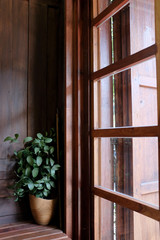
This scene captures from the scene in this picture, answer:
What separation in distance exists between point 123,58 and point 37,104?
883 millimetres

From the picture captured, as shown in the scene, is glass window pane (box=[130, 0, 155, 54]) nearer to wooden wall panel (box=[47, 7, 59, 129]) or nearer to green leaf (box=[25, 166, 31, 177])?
wooden wall panel (box=[47, 7, 59, 129])

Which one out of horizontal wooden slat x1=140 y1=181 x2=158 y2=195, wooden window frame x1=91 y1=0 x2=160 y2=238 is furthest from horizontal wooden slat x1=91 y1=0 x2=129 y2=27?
horizontal wooden slat x1=140 y1=181 x2=158 y2=195

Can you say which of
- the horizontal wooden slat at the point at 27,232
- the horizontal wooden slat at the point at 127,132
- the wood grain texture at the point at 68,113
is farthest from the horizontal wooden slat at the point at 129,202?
the horizontal wooden slat at the point at 27,232

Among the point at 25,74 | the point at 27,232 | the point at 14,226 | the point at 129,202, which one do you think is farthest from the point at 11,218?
the point at 25,74

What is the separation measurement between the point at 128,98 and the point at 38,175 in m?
0.95

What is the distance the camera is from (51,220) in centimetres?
180

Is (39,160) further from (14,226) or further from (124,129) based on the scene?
(124,129)

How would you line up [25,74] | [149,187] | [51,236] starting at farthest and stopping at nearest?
[25,74], [51,236], [149,187]

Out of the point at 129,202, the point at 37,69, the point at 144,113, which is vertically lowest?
the point at 129,202

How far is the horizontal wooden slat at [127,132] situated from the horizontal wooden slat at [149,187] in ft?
0.80

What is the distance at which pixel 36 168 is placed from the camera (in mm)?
1656

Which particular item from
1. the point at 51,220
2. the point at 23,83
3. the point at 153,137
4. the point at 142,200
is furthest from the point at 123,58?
the point at 51,220

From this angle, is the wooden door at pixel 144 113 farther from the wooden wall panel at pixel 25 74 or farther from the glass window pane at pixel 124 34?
the wooden wall panel at pixel 25 74

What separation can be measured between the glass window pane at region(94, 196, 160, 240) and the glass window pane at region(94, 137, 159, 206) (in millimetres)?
106
